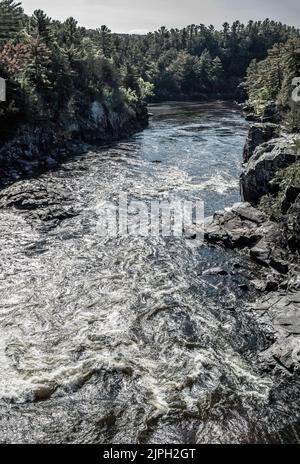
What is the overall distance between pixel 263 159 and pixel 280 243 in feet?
33.3

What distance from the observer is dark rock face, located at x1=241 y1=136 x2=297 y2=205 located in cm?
3616

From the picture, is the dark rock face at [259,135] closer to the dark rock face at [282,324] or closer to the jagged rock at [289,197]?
the jagged rock at [289,197]

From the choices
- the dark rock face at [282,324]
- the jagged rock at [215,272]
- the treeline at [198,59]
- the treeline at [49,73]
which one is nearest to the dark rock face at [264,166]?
the jagged rock at [215,272]

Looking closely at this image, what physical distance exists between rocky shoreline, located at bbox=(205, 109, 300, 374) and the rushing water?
3.56ft

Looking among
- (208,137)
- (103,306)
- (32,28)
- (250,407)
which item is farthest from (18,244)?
(32,28)

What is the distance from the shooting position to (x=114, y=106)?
75625 mm

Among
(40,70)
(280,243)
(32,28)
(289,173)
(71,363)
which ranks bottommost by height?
(71,363)

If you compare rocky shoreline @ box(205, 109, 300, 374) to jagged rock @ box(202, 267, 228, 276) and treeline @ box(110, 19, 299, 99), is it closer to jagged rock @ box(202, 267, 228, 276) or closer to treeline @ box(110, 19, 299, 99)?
jagged rock @ box(202, 267, 228, 276)

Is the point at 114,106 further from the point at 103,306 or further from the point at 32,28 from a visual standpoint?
the point at 103,306

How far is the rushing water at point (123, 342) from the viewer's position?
54.3 ft

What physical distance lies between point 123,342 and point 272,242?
15.4 metres

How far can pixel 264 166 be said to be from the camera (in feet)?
122

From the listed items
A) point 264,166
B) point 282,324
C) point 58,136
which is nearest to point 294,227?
point 282,324

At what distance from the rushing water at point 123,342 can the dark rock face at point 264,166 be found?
31.8 feet
